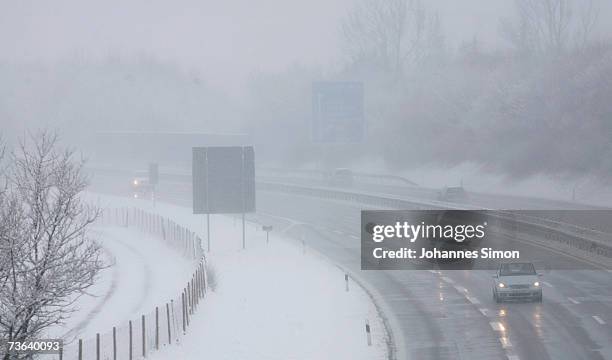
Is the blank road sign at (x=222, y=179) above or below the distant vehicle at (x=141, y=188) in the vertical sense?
above

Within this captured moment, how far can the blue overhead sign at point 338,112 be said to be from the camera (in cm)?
8394

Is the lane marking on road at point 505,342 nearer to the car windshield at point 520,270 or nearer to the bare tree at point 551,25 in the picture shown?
the car windshield at point 520,270

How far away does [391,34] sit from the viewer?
488ft

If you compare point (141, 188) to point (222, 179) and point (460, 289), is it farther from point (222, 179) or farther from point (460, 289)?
point (460, 289)

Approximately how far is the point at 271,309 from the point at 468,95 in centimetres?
9310

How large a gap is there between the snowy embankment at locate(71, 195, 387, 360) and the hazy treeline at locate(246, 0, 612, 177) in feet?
140

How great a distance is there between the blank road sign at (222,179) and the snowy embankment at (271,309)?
9.78ft

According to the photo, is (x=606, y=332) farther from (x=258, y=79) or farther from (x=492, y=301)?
(x=258, y=79)

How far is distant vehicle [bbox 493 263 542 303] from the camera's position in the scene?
35562mm

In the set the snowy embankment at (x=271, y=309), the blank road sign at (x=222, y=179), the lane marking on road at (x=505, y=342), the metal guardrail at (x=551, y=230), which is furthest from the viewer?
the blank road sign at (x=222, y=179)

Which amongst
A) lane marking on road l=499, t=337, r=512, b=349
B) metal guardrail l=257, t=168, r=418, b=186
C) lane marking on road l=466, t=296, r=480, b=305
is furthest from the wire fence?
metal guardrail l=257, t=168, r=418, b=186

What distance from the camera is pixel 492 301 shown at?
3650 cm

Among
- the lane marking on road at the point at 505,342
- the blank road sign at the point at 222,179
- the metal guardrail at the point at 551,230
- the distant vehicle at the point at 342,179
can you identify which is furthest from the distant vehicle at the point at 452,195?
the lane marking on road at the point at 505,342

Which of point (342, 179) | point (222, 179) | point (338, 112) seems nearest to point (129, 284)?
point (222, 179)
